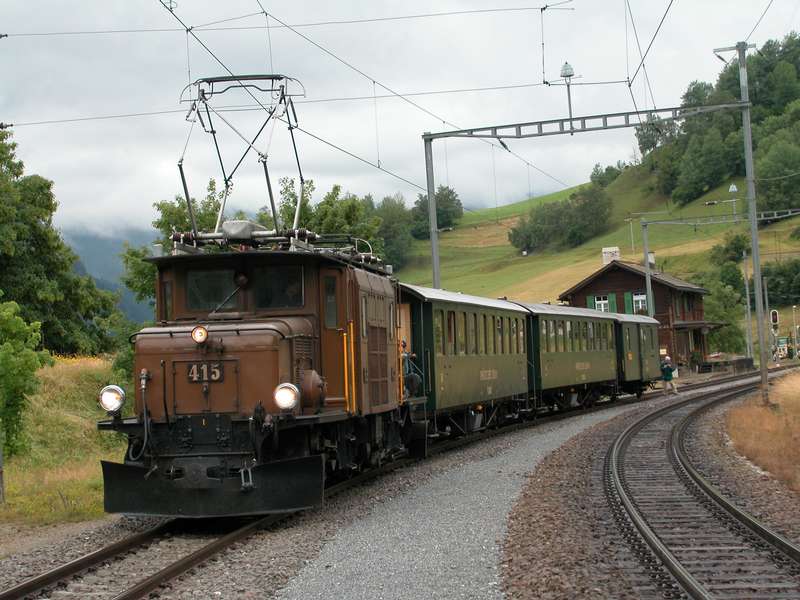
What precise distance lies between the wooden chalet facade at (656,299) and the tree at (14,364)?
58.8 meters

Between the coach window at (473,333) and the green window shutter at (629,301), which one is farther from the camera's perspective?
the green window shutter at (629,301)

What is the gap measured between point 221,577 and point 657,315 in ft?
222

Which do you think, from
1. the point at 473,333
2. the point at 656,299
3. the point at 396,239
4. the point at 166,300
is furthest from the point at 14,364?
the point at 396,239

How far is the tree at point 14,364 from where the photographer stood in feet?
51.1

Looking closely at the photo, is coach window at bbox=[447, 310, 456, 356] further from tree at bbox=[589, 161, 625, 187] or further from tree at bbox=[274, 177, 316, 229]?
tree at bbox=[589, 161, 625, 187]

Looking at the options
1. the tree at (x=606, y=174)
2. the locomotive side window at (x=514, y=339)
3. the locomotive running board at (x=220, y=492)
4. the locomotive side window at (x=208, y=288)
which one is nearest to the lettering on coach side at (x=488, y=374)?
the locomotive side window at (x=514, y=339)

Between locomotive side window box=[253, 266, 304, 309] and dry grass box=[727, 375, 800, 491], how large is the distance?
708 centimetres

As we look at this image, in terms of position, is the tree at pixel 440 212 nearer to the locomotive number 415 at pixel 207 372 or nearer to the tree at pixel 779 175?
the tree at pixel 779 175

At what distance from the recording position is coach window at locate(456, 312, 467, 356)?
69.8 ft

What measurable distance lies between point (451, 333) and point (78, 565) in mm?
12643

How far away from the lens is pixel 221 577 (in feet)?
28.5

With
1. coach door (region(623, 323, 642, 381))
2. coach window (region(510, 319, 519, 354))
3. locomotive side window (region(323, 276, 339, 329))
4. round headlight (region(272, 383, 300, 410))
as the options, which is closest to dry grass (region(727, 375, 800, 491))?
coach window (region(510, 319, 519, 354))

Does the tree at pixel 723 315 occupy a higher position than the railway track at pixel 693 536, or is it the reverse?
the tree at pixel 723 315

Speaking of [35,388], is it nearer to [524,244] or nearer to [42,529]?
Answer: [42,529]
